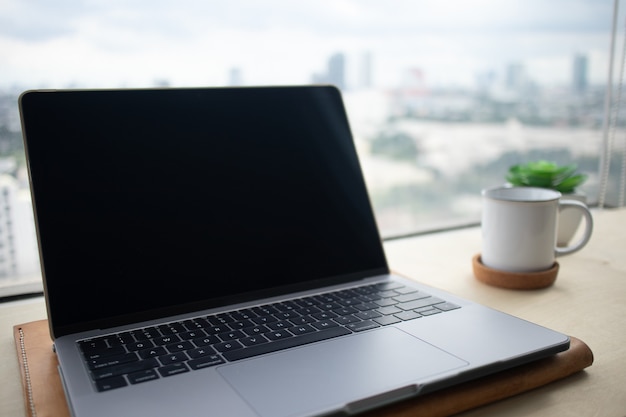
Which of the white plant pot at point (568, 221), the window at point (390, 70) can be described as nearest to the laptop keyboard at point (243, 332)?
the window at point (390, 70)

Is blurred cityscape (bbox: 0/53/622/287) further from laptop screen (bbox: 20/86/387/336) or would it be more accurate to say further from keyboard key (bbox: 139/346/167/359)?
keyboard key (bbox: 139/346/167/359)

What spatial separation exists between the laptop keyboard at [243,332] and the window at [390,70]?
0.31 m

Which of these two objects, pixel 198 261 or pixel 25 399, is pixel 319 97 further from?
pixel 25 399

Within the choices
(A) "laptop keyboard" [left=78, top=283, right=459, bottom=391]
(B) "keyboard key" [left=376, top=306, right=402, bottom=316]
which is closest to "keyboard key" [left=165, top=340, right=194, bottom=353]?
(A) "laptop keyboard" [left=78, top=283, right=459, bottom=391]

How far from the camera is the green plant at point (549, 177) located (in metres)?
1.01

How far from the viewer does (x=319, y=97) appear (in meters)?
0.81

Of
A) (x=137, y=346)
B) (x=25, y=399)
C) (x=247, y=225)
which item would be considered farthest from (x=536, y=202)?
(x=25, y=399)

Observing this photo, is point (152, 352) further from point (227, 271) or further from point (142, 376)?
point (227, 271)

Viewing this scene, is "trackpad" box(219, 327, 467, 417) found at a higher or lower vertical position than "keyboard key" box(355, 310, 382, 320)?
higher

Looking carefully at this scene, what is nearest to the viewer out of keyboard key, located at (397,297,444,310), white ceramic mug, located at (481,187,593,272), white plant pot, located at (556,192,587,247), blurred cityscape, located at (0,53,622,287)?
keyboard key, located at (397,297,444,310)

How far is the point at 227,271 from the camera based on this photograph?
0.70 meters

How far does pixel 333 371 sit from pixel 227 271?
0.74 ft

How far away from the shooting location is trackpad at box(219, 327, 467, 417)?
1.56ft

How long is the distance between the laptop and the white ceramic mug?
175 millimetres
